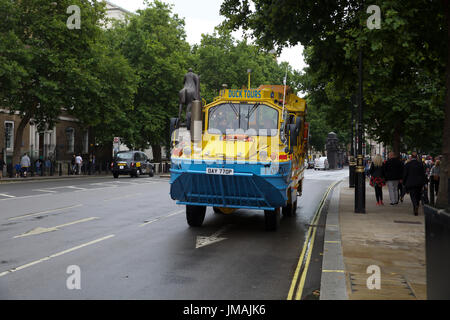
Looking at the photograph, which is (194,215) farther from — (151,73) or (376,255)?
(151,73)

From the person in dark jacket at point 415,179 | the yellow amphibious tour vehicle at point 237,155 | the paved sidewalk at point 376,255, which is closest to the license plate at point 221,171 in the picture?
the yellow amphibious tour vehicle at point 237,155

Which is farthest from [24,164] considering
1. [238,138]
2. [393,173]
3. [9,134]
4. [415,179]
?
[415,179]

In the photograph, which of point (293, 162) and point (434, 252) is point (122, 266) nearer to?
point (434, 252)

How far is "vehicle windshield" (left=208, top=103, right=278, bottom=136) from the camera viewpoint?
1080 cm

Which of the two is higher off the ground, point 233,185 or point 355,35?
point 355,35

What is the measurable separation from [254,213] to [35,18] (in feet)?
74.3

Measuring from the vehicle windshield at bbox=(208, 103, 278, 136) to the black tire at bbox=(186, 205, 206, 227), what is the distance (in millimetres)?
1827

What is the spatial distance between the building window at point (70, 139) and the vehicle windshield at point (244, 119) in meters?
35.6

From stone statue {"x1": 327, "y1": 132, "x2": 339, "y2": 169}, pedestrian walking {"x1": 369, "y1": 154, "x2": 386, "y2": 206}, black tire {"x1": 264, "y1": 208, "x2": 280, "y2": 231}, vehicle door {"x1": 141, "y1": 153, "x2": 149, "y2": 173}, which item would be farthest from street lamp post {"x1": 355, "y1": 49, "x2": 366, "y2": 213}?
stone statue {"x1": 327, "y1": 132, "x2": 339, "y2": 169}

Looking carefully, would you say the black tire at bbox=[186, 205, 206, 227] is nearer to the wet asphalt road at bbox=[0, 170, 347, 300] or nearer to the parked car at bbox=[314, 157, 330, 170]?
the wet asphalt road at bbox=[0, 170, 347, 300]

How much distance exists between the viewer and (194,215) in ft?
36.3

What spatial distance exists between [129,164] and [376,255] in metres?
29.4
